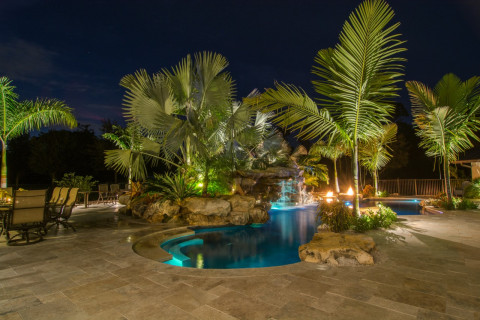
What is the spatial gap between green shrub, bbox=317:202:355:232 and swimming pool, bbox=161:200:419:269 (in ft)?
3.00

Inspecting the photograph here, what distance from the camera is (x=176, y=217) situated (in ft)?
24.9

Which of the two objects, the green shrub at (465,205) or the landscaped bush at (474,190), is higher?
the landscaped bush at (474,190)

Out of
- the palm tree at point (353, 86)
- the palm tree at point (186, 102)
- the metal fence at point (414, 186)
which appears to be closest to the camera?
the palm tree at point (353, 86)

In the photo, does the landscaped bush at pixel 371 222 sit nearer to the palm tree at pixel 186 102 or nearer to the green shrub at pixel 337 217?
the green shrub at pixel 337 217

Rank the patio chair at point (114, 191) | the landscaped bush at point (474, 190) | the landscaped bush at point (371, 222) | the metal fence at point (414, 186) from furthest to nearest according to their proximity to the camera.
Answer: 1. the metal fence at point (414, 186)
2. the patio chair at point (114, 191)
3. the landscaped bush at point (474, 190)
4. the landscaped bush at point (371, 222)

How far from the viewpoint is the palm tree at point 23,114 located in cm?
841

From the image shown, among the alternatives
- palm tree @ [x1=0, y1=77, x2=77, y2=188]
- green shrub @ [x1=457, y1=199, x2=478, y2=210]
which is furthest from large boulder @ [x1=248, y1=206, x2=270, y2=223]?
palm tree @ [x1=0, y1=77, x2=77, y2=188]

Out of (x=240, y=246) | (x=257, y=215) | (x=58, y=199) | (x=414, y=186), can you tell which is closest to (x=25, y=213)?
(x=58, y=199)

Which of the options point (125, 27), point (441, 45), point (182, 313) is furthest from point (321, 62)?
point (441, 45)

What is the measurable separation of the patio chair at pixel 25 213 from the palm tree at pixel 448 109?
1038 centimetres

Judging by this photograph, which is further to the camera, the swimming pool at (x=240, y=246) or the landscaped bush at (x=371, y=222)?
the landscaped bush at (x=371, y=222)

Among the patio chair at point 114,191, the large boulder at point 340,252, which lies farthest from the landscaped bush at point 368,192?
the patio chair at point 114,191

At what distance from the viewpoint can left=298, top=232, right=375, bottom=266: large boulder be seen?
3332mm

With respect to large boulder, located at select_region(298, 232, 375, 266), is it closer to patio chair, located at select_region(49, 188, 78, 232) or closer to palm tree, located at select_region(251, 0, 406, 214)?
palm tree, located at select_region(251, 0, 406, 214)
